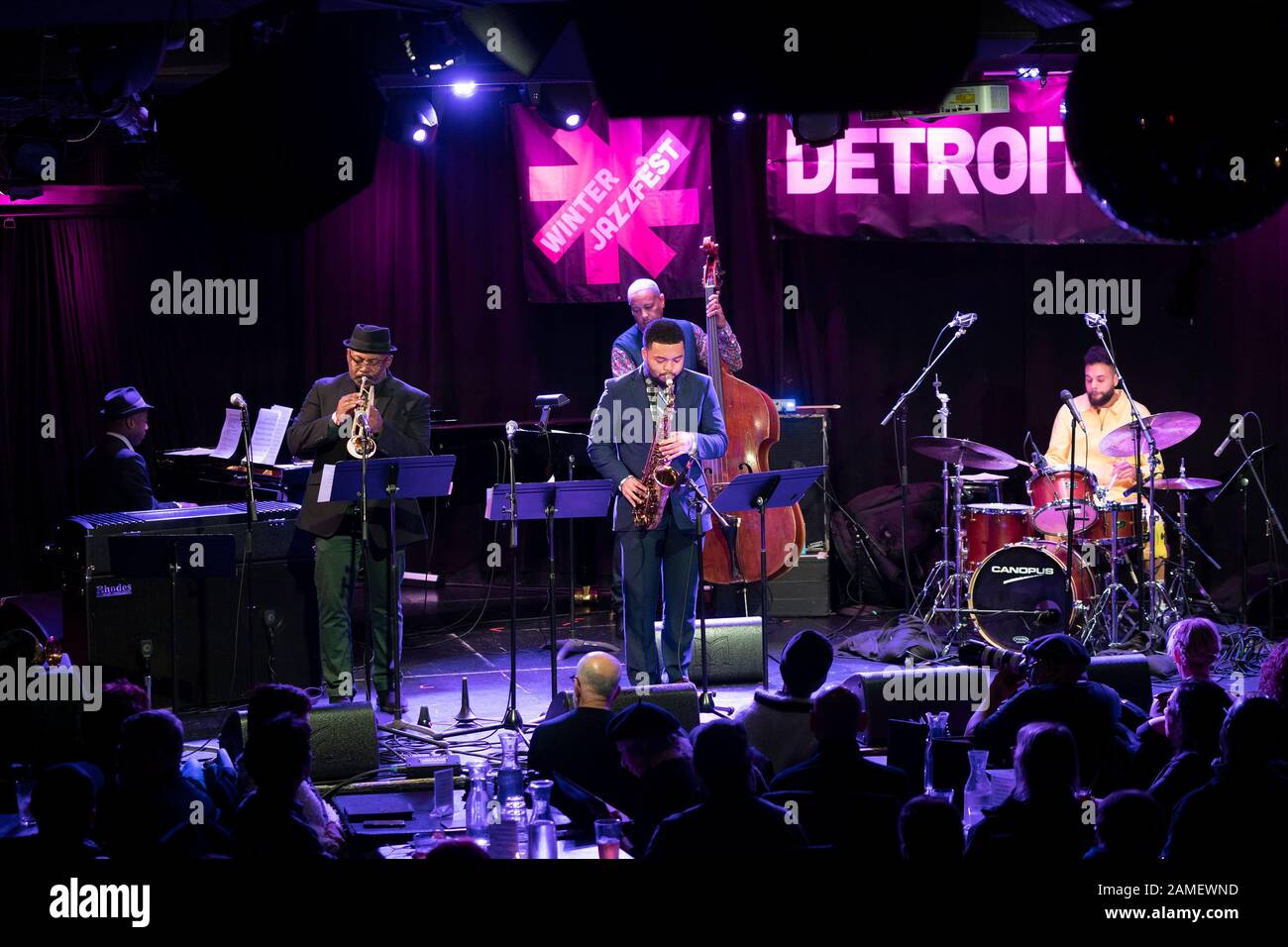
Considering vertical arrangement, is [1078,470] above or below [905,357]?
below

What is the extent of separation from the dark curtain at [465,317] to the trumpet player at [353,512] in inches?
165

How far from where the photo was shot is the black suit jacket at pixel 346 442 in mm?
7789

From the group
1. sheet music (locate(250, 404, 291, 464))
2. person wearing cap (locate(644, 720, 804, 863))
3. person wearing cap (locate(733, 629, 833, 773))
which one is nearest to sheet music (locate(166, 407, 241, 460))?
sheet music (locate(250, 404, 291, 464))

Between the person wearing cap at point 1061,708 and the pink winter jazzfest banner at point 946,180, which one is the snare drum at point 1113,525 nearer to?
the pink winter jazzfest banner at point 946,180

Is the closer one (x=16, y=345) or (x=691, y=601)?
(x=691, y=601)

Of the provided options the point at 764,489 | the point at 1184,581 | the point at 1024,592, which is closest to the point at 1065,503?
the point at 1024,592

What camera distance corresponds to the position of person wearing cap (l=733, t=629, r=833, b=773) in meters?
5.45

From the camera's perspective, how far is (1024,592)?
30.6ft

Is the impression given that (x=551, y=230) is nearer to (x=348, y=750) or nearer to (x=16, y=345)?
(x=16, y=345)

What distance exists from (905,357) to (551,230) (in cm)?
322

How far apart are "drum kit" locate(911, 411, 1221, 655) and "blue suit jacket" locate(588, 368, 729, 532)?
7.53 ft

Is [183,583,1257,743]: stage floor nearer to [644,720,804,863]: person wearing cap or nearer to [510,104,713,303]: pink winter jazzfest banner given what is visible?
[510,104,713,303]: pink winter jazzfest banner
